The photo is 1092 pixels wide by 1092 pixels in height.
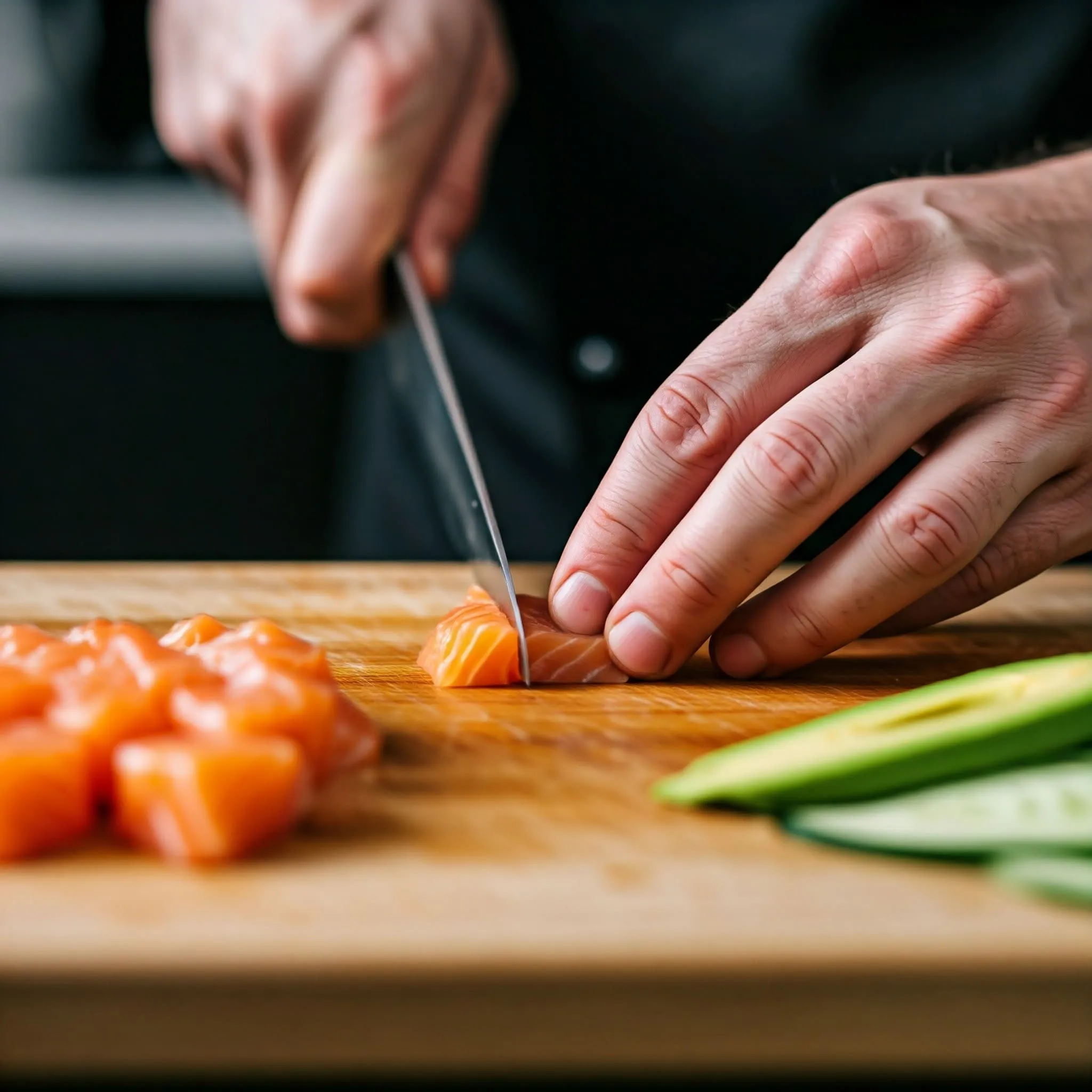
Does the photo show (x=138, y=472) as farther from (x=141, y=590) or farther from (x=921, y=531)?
(x=921, y=531)

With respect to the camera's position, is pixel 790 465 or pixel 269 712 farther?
pixel 790 465

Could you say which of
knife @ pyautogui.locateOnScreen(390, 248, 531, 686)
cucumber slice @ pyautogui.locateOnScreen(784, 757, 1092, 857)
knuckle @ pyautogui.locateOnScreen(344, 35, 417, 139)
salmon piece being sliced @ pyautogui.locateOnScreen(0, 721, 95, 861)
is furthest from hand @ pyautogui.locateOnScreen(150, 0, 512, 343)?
cucumber slice @ pyautogui.locateOnScreen(784, 757, 1092, 857)

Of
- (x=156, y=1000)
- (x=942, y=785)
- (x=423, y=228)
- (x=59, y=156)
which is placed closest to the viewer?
(x=156, y=1000)

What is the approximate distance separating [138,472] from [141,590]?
3.44 m

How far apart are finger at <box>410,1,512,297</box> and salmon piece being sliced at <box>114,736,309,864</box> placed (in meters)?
1.74

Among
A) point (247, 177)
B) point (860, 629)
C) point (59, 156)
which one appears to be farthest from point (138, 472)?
point (860, 629)

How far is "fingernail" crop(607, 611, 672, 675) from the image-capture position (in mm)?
1854

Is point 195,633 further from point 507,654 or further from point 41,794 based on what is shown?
point 41,794

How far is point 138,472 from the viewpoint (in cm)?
586

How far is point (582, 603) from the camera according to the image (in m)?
1.90

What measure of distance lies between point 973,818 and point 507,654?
0.78 meters

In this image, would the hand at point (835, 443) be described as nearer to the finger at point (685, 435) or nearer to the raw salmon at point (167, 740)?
the finger at point (685, 435)

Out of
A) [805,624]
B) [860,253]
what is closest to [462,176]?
[860,253]

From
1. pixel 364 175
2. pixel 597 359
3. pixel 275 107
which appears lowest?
pixel 597 359
